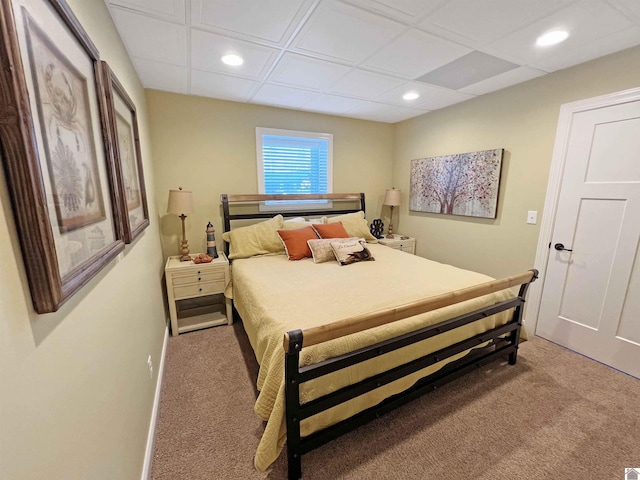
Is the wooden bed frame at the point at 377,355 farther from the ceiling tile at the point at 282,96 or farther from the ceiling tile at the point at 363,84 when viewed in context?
the ceiling tile at the point at 282,96

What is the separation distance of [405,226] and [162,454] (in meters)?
3.64

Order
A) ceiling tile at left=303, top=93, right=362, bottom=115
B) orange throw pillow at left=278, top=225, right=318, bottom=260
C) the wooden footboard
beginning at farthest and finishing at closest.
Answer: ceiling tile at left=303, top=93, right=362, bottom=115, orange throw pillow at left=278, top=225, right=318, bottom=260, the wooden footboard

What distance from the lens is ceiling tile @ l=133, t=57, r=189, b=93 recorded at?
2.20 m

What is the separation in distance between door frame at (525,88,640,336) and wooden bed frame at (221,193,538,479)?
769 mm

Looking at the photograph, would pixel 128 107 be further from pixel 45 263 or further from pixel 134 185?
pixel 45 263

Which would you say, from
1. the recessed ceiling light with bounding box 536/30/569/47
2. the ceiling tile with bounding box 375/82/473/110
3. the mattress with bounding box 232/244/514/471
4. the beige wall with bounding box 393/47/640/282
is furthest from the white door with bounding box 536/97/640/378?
the ceiling tile with bounding box 375/82/473/110

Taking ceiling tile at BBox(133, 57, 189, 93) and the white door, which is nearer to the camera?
the white door

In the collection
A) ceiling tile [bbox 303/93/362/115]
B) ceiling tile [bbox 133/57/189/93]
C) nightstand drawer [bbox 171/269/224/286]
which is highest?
ceiling tile [bbox 303/93/362/115]

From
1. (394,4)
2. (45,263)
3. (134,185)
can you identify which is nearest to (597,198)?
(394,4)

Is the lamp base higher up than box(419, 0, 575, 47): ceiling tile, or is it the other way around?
box(419, 0, 575, 47): ceiling tile

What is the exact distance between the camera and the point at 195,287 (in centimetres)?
270

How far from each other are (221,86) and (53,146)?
2.33 meters

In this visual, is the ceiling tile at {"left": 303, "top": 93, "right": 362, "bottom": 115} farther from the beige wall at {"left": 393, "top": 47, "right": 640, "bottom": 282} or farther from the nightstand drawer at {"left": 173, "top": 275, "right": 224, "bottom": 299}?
the nightstand drawer at {"left": 173, "top": 275, "right": 224, "bottom": 299}

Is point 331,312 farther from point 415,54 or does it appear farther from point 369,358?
point 415,54
